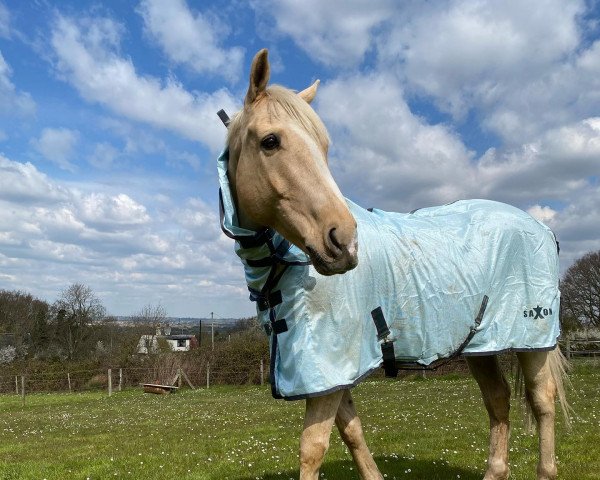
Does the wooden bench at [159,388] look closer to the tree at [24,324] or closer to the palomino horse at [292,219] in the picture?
the palomino horse at [292,219]

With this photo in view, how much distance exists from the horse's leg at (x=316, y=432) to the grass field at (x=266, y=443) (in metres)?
2.82

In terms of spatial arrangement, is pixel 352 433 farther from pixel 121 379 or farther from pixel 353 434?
pixel 121 379

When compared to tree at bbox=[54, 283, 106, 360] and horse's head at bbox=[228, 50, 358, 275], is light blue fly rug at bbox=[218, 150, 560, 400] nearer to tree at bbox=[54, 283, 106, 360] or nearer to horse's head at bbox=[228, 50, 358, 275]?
horse's head at bbox=[228, 50, 358, 275]

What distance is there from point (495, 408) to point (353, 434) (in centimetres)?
206

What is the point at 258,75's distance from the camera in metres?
3.40

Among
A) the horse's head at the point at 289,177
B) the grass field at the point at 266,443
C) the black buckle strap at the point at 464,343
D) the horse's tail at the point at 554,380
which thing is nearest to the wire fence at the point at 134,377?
the grass field at the point at 266,443

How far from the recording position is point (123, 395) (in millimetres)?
30172

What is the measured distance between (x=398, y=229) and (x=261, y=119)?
4.98ft

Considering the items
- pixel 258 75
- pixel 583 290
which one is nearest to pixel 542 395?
pixel 258 75

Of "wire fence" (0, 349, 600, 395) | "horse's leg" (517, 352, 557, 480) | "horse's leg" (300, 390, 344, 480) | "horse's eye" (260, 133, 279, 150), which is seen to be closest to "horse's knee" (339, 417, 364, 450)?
"horse's leg" (300, 390, 344, 480)

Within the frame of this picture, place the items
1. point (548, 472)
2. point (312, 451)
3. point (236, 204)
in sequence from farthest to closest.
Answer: point (548, 472)
point (236, 204)
point (312, 451)

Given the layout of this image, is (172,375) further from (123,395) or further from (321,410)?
(321,410)

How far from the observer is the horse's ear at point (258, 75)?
10.9 ft

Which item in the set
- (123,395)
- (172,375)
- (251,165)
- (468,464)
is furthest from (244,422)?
(172,375)
